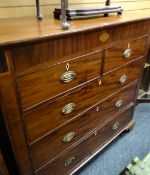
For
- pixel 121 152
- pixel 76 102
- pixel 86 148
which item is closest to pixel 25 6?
pixel 76 102

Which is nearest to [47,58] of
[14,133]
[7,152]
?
[14,133]

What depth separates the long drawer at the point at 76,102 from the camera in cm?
87

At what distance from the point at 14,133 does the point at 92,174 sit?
0.84 m

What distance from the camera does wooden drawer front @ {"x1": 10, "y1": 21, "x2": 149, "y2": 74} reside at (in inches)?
27.0

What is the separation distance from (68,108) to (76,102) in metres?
0.06

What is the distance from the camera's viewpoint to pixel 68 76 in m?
0.88

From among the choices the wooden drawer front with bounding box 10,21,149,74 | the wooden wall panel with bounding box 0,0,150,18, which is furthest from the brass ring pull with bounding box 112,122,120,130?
the wooden wall panel with bounding box 0,0,150,18

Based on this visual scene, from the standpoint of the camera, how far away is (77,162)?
133 cm

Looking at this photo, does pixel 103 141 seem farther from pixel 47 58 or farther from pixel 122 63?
pixel 47 58

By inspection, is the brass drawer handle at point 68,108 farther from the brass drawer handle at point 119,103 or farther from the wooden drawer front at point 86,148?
the brass drawer handle at point 119,103

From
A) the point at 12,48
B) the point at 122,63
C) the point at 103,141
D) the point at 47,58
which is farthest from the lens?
the point at 103,141

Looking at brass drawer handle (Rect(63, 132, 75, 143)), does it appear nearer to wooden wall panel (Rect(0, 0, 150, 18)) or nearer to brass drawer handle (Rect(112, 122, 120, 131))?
brass drawer handle (Rect(112, 122, 120, 131))

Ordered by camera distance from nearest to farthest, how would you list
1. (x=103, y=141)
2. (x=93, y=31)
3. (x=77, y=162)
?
(x=93, y=31) → (x=77, y=162) → (x=103, y=141)

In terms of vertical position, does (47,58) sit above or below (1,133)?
above
